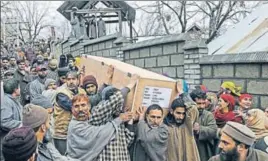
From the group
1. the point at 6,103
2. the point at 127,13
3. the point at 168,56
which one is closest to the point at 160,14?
the point at 127,13

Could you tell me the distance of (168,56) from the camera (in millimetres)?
8281

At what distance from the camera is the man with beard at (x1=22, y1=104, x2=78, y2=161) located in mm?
2910

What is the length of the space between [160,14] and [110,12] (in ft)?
41.6

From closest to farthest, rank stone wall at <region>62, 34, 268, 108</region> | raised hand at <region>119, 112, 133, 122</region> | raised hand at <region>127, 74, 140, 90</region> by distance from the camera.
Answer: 1. raised hand at <region>119, 112, 133, 122</region>
2. raised hand at <region>127, 74, 140, 90</region>
3. stone wall at <region>62, 34, 268, 108</region>

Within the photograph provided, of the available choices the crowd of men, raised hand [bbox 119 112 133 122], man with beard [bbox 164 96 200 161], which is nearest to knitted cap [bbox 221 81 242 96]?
the crowd of men

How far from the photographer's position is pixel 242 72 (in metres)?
5.96

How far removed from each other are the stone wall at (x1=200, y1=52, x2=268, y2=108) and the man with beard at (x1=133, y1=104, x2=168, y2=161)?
2.09 m

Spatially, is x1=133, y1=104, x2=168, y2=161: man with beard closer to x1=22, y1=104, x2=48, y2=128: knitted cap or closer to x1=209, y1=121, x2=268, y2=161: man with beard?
x1=209, y1=121, x2=268, y2=161: man with beard

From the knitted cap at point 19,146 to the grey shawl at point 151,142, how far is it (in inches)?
63.9

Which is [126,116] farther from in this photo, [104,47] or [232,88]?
[104,47]

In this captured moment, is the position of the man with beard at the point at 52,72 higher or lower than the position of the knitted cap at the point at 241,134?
higher

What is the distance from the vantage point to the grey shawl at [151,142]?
3875 mm

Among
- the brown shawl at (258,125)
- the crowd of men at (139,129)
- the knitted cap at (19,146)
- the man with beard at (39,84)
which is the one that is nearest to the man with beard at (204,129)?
the crowd of men at (139,129)

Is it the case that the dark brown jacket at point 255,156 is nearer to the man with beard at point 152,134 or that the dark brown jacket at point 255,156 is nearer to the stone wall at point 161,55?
the man with beard at point 152,134
